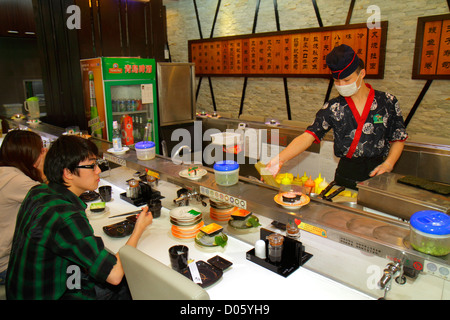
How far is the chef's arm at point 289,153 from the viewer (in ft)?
7.09

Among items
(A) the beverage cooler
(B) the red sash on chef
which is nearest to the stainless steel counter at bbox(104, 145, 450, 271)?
(B) the red sash on chef

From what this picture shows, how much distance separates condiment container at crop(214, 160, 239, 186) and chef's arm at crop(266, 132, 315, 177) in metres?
0.28

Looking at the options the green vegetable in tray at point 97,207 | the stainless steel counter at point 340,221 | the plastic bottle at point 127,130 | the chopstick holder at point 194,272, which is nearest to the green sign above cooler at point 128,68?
the plastic bottle at point 127,130

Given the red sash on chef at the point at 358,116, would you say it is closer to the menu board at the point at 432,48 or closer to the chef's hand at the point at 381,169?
the chef's hand at the point at 381,169

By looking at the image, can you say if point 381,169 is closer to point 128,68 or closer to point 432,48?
point 432,48

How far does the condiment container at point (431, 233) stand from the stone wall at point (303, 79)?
9.60 ft

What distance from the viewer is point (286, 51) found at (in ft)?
19.9

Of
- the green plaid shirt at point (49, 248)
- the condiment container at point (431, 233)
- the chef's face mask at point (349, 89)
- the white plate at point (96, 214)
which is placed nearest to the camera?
the condiment container at point (431, 233)

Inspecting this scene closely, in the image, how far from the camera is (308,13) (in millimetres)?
5762

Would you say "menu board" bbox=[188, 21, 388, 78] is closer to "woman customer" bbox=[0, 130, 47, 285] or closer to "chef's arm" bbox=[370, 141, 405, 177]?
"chef's arm" bbox=[370, 141, 405, 177]

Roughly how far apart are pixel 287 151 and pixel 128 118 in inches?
116

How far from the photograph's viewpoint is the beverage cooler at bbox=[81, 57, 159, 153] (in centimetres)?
432

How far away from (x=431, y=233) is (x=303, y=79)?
5.18 meters

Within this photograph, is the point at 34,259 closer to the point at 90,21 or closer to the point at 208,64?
the point at 90,21
